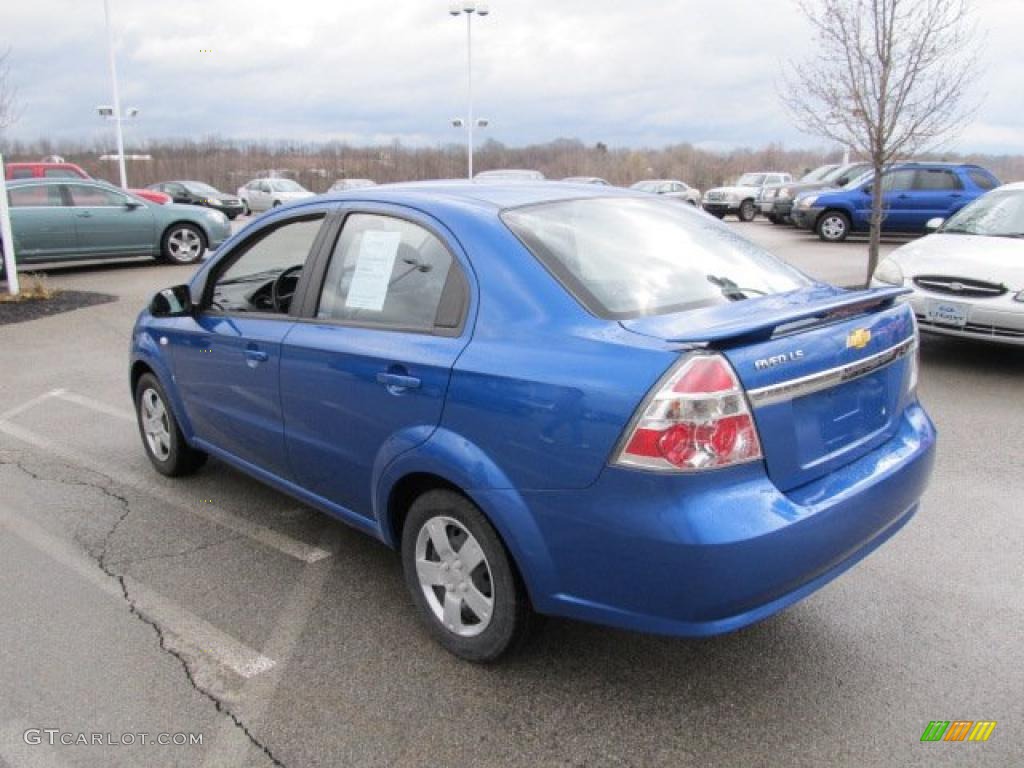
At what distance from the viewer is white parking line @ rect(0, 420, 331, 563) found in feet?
13.3

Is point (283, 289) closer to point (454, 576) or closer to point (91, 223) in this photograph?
point (454, 576)

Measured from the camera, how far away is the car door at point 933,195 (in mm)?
18266

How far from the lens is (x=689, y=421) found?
2.38 m

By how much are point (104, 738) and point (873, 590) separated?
2943 millimetres

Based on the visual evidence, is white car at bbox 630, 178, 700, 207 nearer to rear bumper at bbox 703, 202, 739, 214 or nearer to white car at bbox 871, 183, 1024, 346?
rear bumper at bbox 703, 202, 739, 214

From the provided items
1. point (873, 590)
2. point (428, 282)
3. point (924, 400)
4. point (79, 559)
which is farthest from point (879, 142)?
point (79, 559)

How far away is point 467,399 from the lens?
9.16ft

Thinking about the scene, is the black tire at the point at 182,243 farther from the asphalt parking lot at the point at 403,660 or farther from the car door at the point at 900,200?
the car door at the point at 900,200

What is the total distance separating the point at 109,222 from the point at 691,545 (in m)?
14.5

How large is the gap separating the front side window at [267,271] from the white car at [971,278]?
444 centimetres

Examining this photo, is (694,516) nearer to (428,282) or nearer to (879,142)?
(428,282)

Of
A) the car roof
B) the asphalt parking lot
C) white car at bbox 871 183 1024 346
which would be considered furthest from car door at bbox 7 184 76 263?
white car at bbox 871 183 1024 346

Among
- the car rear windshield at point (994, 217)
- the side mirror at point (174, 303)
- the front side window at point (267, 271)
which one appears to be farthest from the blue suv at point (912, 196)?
the side mirror at point (174, 303)

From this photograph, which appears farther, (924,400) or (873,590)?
(924,400)
